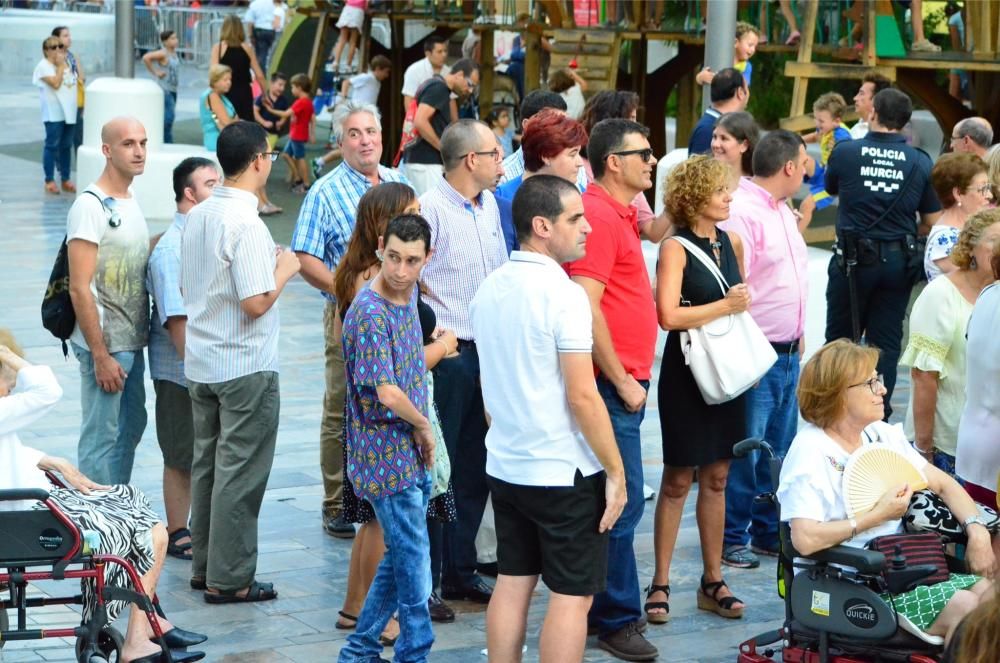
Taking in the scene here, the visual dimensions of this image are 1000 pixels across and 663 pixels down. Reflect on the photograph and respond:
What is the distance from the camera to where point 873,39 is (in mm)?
14367

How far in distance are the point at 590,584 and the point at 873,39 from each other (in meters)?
10.7

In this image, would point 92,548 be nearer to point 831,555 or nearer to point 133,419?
point 133,419

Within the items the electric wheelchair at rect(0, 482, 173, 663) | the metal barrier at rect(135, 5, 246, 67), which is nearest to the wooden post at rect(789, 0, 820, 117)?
the electric wheelchair at rect(0, 482, 173, 663)

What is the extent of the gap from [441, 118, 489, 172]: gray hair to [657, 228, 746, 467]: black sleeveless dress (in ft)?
2.96

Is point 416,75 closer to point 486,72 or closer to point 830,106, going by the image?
point 486,72

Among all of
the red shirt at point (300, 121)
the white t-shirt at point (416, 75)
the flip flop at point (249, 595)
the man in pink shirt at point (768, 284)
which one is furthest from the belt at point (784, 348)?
the red shirt at point (300, 121)

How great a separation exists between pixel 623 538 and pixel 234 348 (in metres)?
1.66

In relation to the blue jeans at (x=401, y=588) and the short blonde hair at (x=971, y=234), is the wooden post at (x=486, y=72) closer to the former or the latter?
the short blonde hair at (x=971, y=234)

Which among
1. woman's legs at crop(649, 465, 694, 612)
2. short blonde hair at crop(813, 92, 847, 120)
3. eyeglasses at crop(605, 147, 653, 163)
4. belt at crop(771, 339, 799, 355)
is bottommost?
woman's legs at crop(649, 465, 694, 612)

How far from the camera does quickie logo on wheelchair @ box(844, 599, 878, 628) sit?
4.72 meters

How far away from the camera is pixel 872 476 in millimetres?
4965

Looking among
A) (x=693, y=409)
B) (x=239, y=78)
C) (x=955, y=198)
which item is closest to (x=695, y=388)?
(x=693, y=409)

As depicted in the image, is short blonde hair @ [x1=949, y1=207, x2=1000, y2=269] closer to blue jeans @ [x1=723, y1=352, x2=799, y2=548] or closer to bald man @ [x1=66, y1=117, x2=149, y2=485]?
blue jeans @ [x1=723, y1=352, x2=799, y2=548]

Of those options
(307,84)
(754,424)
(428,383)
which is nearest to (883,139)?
(754,424)
